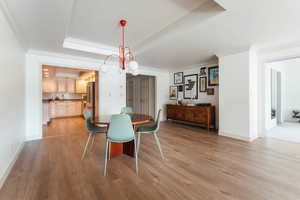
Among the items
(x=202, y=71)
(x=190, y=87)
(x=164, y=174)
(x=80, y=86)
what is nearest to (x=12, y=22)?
(x=164, y=174)

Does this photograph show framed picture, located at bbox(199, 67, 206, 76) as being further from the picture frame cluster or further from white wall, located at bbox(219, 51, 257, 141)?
white wall, located at bbox(219, 51, 257, 141)

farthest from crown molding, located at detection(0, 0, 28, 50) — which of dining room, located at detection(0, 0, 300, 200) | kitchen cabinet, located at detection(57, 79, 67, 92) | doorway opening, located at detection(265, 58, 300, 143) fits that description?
doorway opening, located at detection(265, 58, 300, 143)

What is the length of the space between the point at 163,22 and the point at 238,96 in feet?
8.47

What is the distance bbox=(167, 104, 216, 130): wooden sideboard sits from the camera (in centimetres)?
426

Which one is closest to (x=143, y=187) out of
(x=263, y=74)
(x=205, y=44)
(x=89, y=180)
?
(x=89, y=180)

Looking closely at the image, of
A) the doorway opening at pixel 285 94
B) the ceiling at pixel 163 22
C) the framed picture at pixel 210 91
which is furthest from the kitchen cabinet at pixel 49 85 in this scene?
the doorway opening at pixel 285 94

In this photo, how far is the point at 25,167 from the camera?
2059 mm

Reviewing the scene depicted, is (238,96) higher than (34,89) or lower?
lower

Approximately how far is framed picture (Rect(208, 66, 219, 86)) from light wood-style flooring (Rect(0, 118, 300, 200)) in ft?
7.23

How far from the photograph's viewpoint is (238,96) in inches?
135

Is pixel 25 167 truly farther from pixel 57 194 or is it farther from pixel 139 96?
pixel 139 96

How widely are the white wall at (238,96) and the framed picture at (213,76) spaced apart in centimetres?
66

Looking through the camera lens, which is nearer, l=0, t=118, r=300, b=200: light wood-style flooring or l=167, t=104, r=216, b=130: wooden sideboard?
l=0, t=118, r=300, b=200: light wood-style flooring

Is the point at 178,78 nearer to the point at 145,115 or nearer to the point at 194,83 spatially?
the point at 194,83
